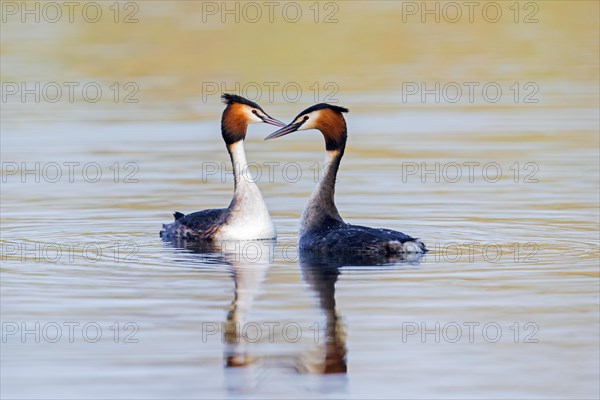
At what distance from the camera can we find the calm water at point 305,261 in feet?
29.1

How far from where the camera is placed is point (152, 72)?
2809cm

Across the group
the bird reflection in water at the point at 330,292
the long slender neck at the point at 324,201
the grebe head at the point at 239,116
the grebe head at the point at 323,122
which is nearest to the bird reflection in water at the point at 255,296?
the bird reflection in water at the point at 330,292

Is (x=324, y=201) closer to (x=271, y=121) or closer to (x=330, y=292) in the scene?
(x=271, y=121)

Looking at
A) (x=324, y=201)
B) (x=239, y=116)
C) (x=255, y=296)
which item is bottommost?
(x=255, y=296)

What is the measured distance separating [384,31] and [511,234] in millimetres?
20050

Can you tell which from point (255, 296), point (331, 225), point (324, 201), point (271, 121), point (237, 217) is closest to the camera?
point (255, 296)

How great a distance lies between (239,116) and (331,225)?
192 centimetres

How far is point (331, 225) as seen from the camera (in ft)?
43.1

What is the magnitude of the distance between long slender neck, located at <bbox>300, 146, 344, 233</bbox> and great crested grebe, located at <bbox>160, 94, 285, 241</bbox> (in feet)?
2.26

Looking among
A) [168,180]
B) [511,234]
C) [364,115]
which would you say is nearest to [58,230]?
[168,180]

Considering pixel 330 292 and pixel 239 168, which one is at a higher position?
pixel 239 168

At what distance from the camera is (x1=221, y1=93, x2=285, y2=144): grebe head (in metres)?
14.4

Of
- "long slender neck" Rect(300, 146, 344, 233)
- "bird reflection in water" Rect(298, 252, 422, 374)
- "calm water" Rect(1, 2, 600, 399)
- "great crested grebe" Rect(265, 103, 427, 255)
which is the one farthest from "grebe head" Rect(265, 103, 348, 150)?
"bird reflection in water" Rect(298, 252, 422, 374)

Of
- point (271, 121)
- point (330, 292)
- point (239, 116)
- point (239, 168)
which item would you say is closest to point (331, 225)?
point (271, 121)
